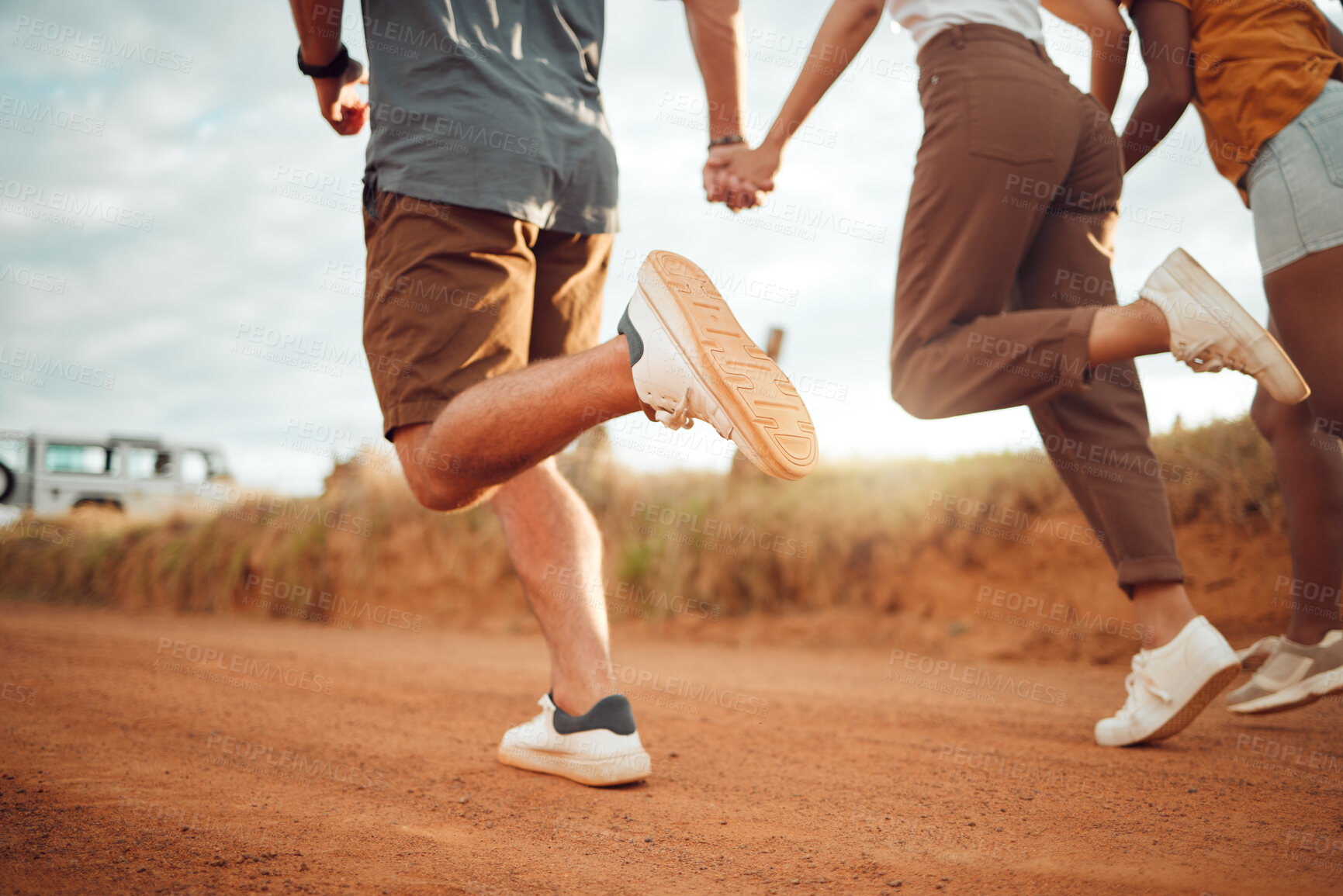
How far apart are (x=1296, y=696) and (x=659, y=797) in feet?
5.71

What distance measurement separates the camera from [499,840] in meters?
1.43

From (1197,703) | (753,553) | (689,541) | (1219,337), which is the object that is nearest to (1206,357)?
(1219,337)

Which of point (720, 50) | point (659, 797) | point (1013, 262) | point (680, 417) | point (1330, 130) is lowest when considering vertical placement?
point (659, 797)

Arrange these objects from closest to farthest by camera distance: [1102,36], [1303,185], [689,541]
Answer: [1303,185] < [1102,36] < [689,541]

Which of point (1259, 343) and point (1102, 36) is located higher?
point (1102, 36)

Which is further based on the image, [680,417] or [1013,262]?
[1013,262]

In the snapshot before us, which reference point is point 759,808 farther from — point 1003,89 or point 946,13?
point 946,13

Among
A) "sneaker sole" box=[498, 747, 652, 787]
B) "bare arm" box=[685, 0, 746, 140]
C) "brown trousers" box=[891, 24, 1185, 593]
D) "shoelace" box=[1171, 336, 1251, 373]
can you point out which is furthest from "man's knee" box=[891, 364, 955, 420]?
"sneaker sole" box=[498, 747, 652, 787]

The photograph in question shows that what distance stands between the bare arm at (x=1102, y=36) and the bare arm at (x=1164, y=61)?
2.6 inches

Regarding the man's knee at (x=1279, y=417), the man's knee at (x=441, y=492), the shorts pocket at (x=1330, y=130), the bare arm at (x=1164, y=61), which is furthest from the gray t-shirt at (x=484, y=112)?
the man's knee at (x=1279, y=417)

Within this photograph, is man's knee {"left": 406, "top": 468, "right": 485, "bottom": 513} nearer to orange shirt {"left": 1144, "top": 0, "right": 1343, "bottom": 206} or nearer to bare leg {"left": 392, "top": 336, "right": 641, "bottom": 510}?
bare leg {"left": 392, "top": 336, "right": 641, "bottom": 510}

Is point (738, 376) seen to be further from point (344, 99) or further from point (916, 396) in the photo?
point (344, 99)

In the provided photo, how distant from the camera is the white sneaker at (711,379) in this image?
1.38 meters

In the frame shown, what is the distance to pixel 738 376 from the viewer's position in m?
1.42
